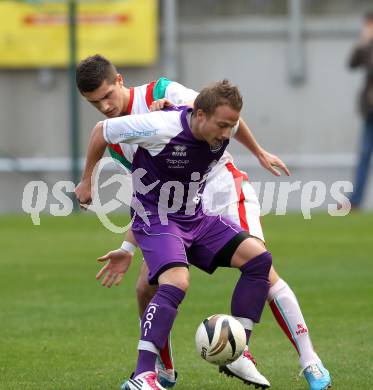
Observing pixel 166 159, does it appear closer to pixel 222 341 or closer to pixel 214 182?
pixel 214 182

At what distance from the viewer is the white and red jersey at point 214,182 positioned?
6594 mm

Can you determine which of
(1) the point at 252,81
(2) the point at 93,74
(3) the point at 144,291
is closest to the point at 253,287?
(3) the point at 144,291

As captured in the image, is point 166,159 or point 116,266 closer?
point 166,159

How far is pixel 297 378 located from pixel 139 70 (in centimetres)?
1238

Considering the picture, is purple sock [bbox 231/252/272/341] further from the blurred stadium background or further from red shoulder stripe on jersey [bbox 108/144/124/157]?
the blurred stadium background

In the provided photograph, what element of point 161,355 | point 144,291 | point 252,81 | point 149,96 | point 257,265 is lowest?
point 252,81

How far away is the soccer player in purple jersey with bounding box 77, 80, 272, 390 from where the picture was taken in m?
5.96

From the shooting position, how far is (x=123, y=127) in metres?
6.14

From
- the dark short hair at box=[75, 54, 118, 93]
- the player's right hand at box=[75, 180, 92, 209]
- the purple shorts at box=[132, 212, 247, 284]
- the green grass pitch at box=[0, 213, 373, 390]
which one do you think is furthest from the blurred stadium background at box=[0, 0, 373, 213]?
the player's right hand at box=[75, 180, 92, 209]

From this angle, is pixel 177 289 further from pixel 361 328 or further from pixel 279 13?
pixel 279 13

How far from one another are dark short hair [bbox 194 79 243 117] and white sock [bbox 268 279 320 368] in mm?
1068

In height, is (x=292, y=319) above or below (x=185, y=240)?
A: below

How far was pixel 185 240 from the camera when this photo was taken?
6293mm

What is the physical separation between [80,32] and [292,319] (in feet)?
39.2
